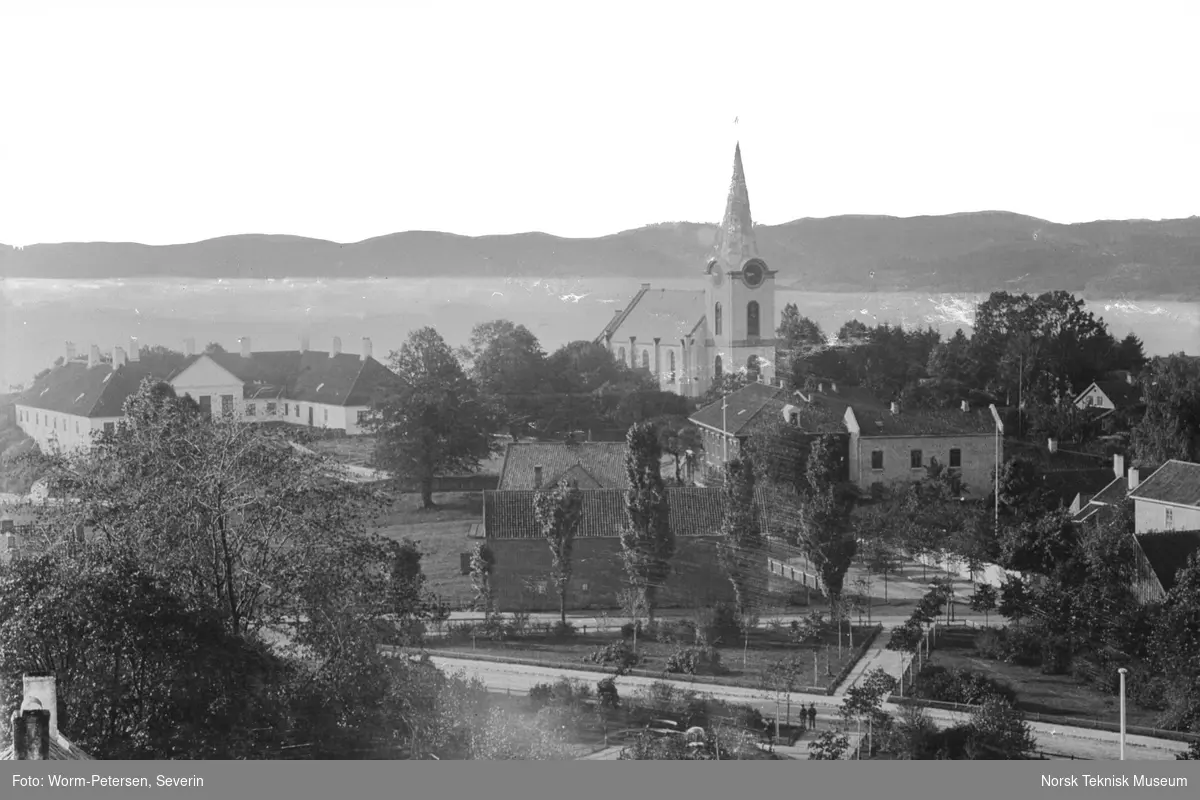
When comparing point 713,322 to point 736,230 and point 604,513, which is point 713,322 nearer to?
point 736,230

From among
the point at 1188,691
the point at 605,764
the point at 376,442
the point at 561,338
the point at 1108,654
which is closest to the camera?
the point at 605,764

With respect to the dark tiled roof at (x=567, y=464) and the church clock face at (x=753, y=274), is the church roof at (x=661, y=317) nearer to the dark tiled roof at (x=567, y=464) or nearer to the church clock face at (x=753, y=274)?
the church clock face at (x=753, y=274)

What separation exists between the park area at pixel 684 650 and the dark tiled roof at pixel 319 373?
2.01 metres

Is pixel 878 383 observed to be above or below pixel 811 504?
above

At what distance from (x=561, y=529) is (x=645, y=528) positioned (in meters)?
0.55

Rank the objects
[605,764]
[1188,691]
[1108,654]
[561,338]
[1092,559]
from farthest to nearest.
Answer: [561,338]
[1092,559]
[1108,654]
[1188,691]
[605,764]

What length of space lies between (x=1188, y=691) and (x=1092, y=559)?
3.92 ft

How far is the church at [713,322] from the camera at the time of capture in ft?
28.9

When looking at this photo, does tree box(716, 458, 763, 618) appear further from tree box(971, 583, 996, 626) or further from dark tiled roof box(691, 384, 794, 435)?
tree box(971, 583, 996, 626)

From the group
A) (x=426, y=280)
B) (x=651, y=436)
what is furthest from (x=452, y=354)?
(x=651, y=436)

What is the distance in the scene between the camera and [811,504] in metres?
8.11

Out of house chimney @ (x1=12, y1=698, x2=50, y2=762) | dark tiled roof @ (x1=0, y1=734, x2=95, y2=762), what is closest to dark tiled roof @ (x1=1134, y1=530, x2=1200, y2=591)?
dark tiled roof @ (x1=0, y1=734, x2=95, y2=762)

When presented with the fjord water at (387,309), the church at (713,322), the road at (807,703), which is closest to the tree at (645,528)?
the road at (807,703)

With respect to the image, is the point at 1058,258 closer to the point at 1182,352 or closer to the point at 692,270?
the point at 1182,352
